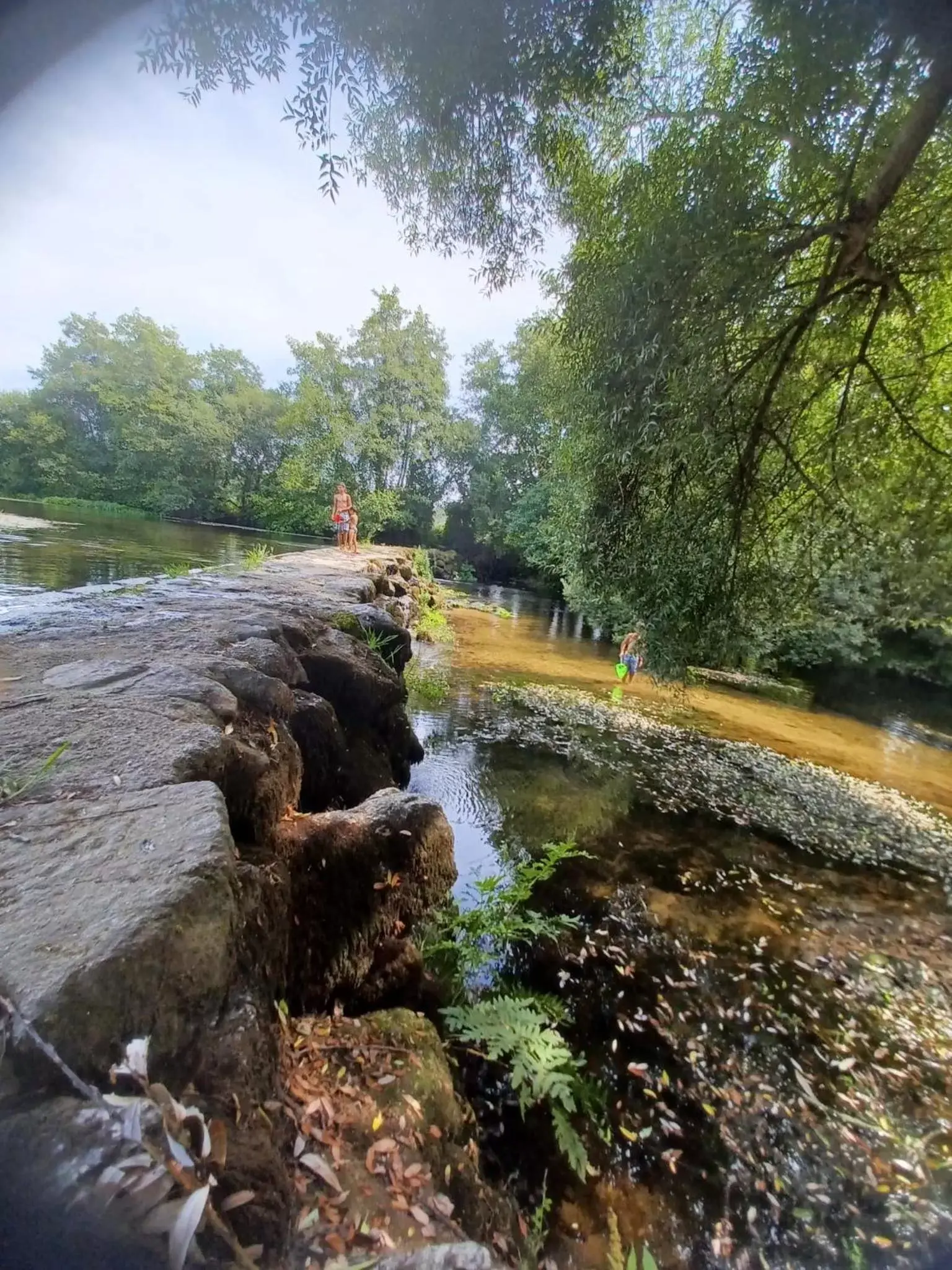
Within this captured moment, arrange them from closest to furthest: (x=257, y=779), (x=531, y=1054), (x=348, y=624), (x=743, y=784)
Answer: (x=257, y=779)
(x=531, y=1054)
(x=348, y=624)
(x=743, y=784)

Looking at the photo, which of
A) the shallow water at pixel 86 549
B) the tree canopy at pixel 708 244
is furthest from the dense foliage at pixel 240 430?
the tree canopy at pixel 708 244

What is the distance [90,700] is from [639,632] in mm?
5712

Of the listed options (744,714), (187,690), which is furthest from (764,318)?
(744,714)

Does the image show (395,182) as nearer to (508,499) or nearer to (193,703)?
(193,703)

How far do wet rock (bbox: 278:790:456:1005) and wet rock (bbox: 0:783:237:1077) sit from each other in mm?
901

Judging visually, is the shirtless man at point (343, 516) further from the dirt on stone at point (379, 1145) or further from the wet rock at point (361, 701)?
the dirt on stone at point (379, 1145)

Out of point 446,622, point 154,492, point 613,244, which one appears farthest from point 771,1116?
point 154,492

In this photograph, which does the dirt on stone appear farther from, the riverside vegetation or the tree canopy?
the tree canopy

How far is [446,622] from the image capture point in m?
14.2

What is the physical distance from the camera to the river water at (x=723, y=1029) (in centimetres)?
220

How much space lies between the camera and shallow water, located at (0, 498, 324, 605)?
21.0ft

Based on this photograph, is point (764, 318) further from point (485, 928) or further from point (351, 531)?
point (351, 531)

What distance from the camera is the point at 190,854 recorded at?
1421mm

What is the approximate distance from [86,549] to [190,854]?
10.2 meters
